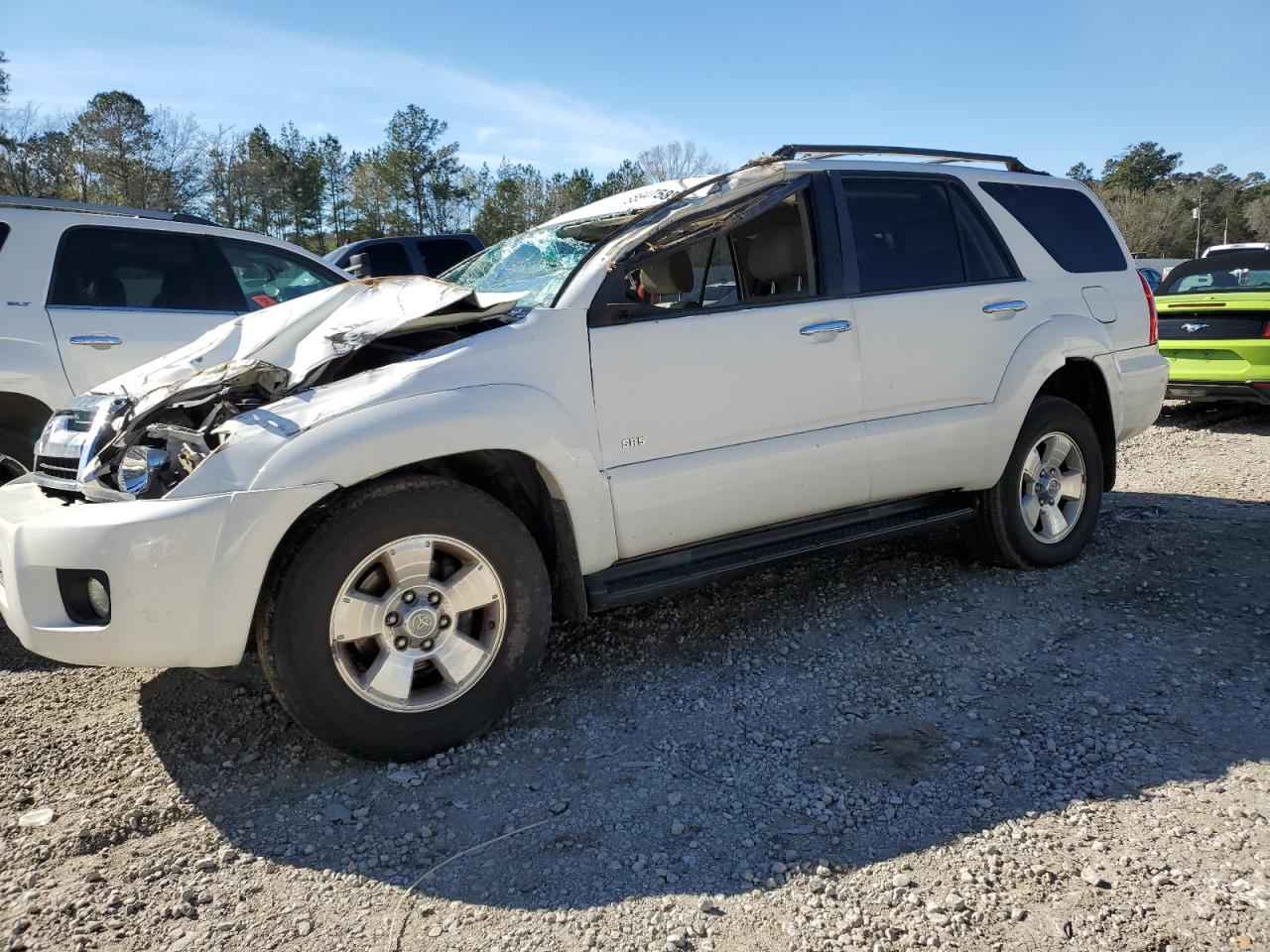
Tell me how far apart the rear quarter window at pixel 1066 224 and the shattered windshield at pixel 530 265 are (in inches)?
82.2

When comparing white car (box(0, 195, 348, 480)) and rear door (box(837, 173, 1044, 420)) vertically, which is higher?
white car (box(0, 195, 348, 480))

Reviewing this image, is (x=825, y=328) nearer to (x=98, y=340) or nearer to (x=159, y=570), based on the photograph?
(x=159, y=570)

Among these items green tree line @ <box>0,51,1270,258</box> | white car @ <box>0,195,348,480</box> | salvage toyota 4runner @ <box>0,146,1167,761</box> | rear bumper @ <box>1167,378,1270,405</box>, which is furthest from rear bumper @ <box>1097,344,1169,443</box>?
green tree line @ <box>0,51,1270,258</box>

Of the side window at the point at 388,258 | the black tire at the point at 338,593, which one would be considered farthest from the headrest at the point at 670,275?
the side window at the point at 388,258

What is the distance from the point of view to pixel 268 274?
609 centimetres

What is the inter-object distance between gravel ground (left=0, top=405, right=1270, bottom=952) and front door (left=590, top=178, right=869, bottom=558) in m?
0.65

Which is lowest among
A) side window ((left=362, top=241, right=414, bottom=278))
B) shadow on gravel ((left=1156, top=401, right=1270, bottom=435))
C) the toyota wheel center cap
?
shadow on gravel ((left=1156, top=401, right=1270, bottom=435))

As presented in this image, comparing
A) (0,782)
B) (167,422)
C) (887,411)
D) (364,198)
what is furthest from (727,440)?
(364,198)

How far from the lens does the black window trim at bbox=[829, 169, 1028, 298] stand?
3838 mm

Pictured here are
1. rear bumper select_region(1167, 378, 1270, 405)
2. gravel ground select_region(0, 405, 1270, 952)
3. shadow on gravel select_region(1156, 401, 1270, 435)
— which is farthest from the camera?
shadow on gravel select_region(1156, 401, 1270, 435)

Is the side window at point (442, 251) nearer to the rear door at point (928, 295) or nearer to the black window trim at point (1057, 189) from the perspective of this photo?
the black window trim at point (1057, 189)

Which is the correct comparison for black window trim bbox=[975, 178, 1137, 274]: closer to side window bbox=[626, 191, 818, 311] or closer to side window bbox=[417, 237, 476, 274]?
side window bbox=[626, 191, 818, 311]

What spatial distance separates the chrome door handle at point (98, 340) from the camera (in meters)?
5.05

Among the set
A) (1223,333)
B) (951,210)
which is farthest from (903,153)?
(1223,333)
